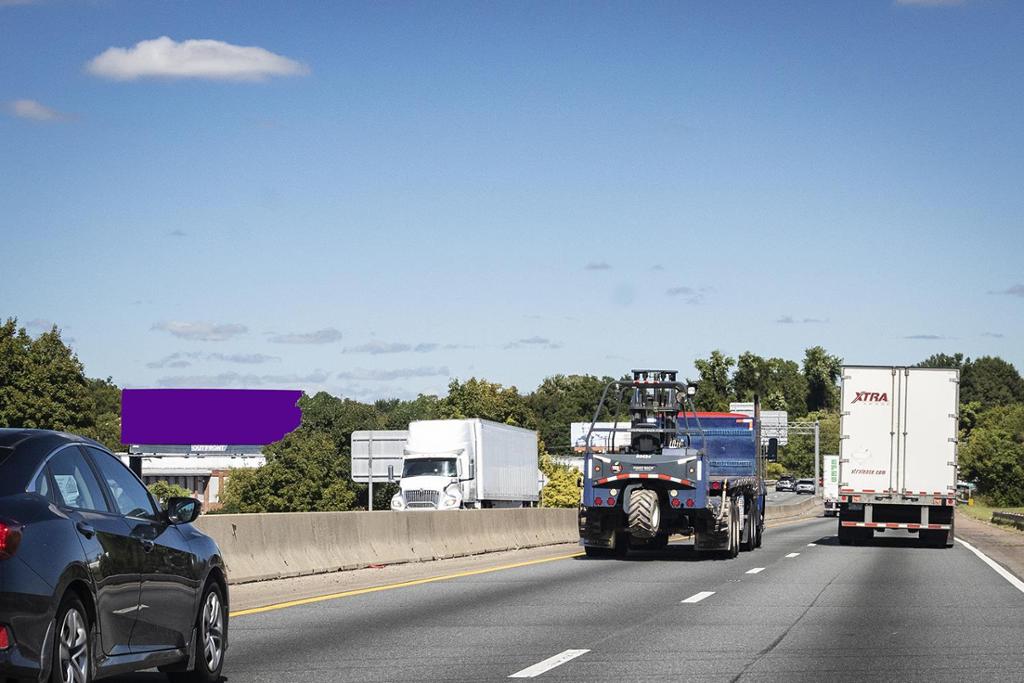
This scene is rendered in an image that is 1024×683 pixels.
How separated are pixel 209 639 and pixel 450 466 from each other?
1521 inches

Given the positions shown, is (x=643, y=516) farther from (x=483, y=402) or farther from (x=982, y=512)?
(x=483, y=402)

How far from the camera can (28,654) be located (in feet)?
24.5

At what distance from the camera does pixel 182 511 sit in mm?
9734

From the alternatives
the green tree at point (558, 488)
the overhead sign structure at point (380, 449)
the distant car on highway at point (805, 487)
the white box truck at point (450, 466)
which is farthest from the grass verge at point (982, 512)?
the distant car on highway at point (805, 487)

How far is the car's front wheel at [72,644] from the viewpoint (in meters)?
7.79

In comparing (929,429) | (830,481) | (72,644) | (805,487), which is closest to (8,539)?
(72,644)

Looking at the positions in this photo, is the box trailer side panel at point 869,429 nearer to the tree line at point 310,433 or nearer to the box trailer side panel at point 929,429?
the box trailer side panel at point 929,429

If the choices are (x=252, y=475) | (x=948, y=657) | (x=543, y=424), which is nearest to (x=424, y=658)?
(x=948, y=657)

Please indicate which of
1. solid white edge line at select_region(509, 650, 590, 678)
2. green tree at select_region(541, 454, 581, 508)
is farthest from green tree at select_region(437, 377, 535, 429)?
solid white edge line at select_region(509, 650, 590, 678)

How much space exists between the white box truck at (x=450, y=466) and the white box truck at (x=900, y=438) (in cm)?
A: 1532

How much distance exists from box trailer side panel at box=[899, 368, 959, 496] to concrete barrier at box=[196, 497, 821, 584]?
8.03 m

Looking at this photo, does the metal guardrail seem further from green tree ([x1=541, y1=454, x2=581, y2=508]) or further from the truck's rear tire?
green tree ([x1=541, y1=454, x2=581, y2=508])

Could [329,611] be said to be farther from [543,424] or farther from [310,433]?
[543,424]

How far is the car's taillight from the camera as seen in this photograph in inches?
293
